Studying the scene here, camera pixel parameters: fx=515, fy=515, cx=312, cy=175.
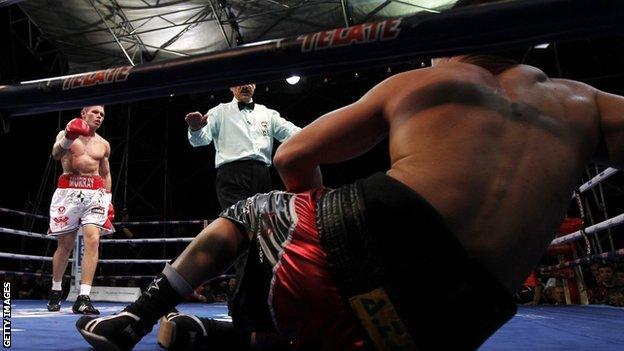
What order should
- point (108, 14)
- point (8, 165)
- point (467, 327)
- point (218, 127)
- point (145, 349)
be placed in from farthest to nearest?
point (8, 165)
point (108, 14)
point (218, 127)
point (145, 349)
point (467, 327)

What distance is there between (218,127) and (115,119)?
253 inches

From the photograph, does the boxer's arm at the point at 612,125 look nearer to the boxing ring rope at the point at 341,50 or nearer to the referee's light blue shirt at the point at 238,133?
the boxing ring rope at the point at 341,50

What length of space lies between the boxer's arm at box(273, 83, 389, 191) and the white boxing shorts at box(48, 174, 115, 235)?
111 inches

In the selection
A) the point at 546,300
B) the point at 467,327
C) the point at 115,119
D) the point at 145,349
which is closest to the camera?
the point at 467,327

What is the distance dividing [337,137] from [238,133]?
1926 millimetres

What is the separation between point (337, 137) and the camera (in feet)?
2.63

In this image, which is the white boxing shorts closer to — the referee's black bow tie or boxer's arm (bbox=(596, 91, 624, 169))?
the referee's black bow tie

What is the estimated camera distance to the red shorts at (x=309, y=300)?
739mm

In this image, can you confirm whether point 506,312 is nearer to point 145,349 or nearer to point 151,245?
point 145,349

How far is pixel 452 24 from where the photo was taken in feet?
3.12

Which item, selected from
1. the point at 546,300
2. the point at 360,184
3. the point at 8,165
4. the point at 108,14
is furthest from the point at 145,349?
the point at 8,165

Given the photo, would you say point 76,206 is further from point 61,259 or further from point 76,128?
point 76,128

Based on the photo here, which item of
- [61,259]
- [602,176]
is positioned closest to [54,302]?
[61,259]

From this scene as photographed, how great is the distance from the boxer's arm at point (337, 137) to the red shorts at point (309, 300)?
0.10 m
